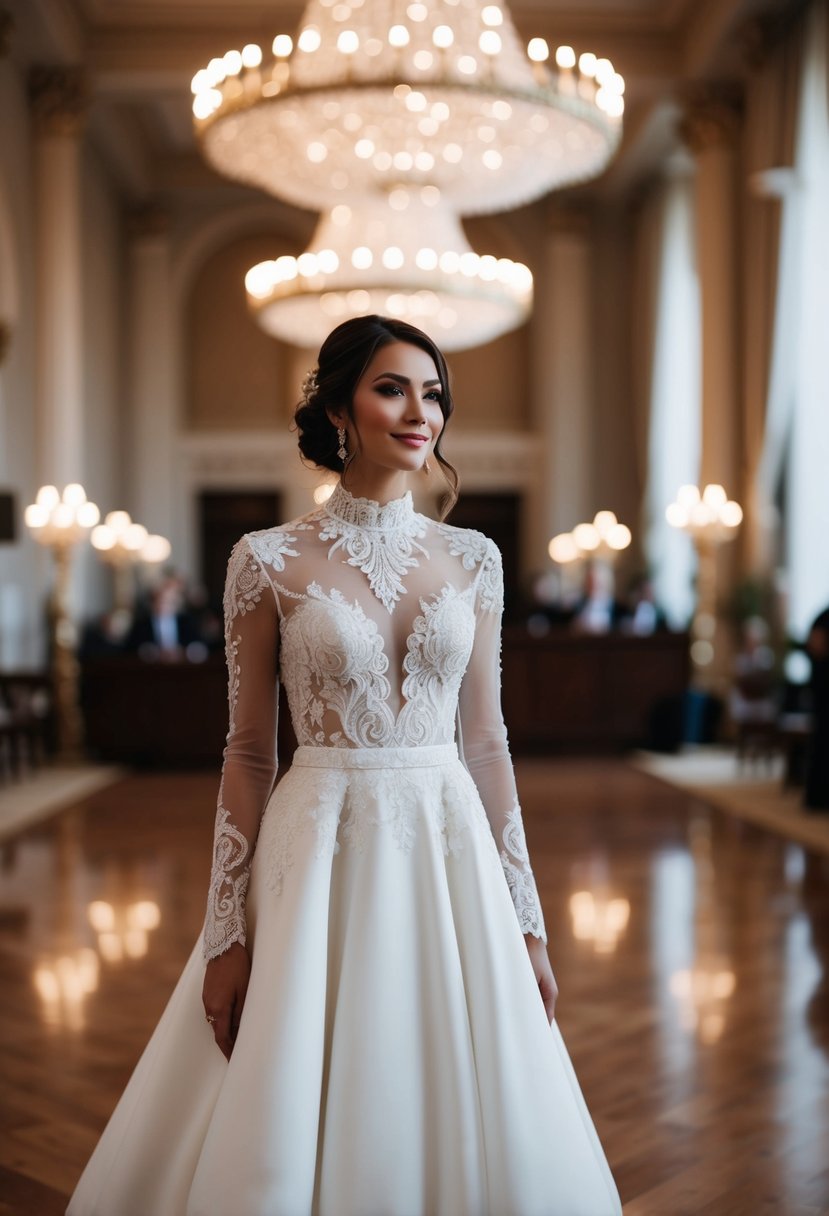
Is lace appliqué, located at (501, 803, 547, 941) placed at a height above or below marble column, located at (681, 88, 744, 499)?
below

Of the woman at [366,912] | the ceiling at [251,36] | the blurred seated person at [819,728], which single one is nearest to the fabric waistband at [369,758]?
the woman at [366,912]

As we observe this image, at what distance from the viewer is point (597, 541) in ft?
49.3

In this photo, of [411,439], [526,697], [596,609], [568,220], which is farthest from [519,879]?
[568,220]

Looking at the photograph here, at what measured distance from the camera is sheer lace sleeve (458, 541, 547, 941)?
2330 mm

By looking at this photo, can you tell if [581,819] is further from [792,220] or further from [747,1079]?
[792,220]

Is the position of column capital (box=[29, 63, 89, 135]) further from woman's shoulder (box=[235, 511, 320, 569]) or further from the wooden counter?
woman's shoulder (box=[235, 511, 320, 569])

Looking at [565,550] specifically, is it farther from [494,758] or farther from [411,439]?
[411,439]

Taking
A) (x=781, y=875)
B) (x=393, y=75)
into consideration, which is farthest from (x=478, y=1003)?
(x=393, y=75)

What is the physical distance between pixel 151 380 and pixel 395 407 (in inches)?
639

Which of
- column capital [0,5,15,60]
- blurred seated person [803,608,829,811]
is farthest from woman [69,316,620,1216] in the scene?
column capital [0,5,15,60]

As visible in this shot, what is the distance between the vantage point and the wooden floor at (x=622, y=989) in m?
3.16

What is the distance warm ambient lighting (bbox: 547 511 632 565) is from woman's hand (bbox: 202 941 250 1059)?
1278 centimetres

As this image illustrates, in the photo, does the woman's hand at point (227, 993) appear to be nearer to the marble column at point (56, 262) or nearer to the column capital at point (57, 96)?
the marble column at point (56, 262)

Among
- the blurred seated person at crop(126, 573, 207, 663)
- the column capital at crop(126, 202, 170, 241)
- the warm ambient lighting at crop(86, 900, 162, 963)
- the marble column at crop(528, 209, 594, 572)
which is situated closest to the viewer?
the warm ambient lighting at crop(86, 900, 162, 963)
